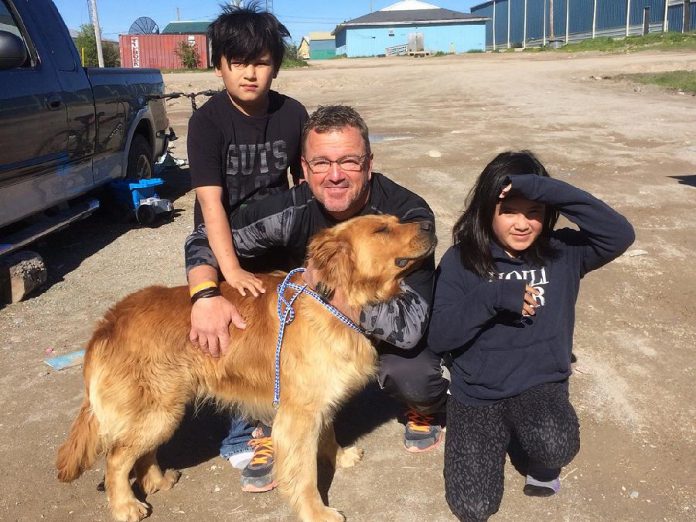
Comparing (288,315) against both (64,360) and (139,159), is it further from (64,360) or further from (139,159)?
(139,159)

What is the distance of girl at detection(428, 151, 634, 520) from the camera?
2.77 m

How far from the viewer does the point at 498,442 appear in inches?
116

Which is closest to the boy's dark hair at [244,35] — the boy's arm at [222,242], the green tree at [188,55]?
the boy's arm at [222,242]

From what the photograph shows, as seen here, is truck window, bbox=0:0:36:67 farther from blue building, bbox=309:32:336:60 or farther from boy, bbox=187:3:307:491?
blue building, bbox=309:32:336:60

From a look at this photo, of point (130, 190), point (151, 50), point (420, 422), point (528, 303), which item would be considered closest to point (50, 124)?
point (130, 190)

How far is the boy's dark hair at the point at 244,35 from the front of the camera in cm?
315

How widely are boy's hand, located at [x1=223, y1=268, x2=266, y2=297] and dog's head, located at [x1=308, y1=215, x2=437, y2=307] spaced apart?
0.35m

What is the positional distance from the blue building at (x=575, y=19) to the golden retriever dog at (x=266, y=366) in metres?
55.8

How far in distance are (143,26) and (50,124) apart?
42595 mm

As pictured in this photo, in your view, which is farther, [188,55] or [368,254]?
[188,55]

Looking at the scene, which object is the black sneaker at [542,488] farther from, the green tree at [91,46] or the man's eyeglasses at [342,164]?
the green tree at [91,46]

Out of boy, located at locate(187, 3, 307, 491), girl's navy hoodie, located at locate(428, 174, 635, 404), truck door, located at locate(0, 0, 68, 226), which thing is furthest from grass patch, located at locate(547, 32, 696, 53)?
boy, located at locate(187, 3, 307, 491)

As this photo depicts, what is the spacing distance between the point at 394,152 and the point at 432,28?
67.8 m

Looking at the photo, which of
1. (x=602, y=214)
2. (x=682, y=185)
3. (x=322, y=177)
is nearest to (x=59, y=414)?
(x=322, y=177)
